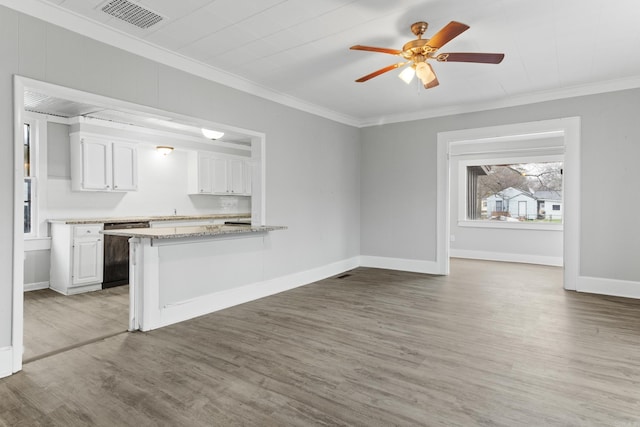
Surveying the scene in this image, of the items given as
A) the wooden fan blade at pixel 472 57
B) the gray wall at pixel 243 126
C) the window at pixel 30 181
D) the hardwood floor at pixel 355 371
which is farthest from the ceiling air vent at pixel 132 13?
the window at pixel 30 181

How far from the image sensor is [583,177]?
4766mm

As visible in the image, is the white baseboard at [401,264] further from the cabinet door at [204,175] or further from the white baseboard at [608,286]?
the cabinet door at [204,175]

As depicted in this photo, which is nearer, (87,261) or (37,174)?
(87,261)

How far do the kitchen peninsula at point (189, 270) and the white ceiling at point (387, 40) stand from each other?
1.77 meters

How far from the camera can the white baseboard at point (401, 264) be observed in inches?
234

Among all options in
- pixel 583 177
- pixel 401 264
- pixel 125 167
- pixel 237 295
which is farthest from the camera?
pixel 401 264

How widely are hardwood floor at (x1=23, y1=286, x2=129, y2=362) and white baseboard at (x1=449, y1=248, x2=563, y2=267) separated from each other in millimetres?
6491

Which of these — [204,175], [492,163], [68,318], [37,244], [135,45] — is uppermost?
[135,45]

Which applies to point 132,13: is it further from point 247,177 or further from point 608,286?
point 608,286

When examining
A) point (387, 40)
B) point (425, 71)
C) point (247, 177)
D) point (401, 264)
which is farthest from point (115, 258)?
point (425, 71)

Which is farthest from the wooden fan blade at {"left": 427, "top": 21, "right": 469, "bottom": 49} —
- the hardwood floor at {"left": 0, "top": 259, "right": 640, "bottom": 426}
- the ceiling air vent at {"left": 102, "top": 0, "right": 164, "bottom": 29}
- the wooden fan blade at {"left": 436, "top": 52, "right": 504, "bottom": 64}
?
the hardwood floor at {"left": 0, "top": 259, "right": 640, "bottom": 426}

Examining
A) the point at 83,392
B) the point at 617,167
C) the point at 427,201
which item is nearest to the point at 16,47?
the point at 83,392

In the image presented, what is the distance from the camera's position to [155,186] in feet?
21.4

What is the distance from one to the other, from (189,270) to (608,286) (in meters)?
5.01
